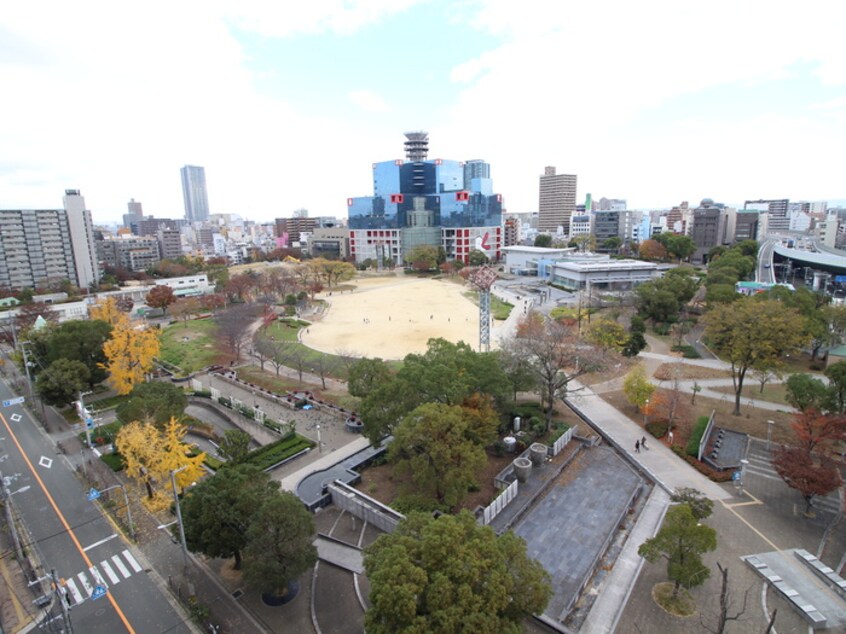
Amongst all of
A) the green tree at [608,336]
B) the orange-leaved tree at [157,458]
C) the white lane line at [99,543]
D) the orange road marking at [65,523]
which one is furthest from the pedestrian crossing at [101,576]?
the green tree at [608,336]

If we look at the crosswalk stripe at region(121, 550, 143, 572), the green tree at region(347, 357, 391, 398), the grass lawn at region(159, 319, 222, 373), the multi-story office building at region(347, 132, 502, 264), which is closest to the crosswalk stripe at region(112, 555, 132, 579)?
the crosswalk stripe at region(121, 550, 143, 572)

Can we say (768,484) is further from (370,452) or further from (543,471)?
(370,452)

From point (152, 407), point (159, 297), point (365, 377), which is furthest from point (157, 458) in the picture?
point (159, 297)

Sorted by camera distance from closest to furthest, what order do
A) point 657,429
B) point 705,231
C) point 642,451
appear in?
1. point 642,451
2. point 657,429
3. point 705,231

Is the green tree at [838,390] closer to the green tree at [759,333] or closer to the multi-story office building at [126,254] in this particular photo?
the green tree at [759,333]

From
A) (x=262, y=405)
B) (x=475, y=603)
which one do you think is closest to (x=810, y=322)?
(x=475, y=603)

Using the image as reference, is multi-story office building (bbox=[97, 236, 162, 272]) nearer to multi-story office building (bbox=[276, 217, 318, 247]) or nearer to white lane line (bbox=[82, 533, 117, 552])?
multi-story office building (bbox=[276, 217, 318, 247])

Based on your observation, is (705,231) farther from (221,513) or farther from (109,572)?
(109,572)
